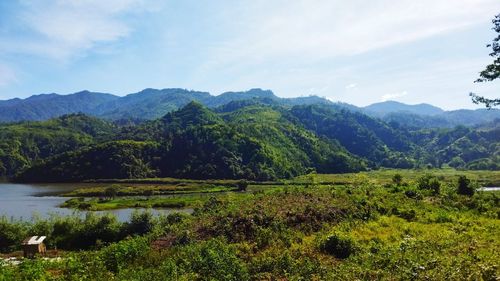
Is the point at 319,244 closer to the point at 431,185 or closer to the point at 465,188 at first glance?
the point at 431,185

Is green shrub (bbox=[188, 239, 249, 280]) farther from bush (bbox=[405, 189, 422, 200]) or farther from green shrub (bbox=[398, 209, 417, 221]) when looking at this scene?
bush (bbox=[405, 189, 422, 200])

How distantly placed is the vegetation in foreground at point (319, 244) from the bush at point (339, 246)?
2.2 inches

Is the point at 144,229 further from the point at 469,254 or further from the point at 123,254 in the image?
the point at 469,254

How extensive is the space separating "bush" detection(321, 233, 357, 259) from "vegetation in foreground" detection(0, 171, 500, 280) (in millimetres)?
56

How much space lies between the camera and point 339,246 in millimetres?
23219

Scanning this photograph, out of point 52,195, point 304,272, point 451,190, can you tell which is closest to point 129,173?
point 52,195

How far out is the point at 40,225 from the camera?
49.4m

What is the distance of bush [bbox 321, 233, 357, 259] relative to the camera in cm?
2305

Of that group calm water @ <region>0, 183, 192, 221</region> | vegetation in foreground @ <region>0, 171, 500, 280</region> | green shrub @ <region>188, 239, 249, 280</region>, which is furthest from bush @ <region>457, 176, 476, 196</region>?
calm water @ <region>0, 183, 192, 221</region>

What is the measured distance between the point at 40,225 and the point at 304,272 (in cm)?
4171

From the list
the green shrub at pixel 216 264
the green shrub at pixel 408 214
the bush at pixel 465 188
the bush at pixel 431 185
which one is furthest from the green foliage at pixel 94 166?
the green shrub at pixel 216 264

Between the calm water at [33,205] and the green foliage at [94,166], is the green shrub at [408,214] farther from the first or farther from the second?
the green foliage at [94,166]

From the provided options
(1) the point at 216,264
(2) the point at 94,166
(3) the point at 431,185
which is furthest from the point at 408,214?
(2) the point at 94,166

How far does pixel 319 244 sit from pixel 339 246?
1.39 meters
